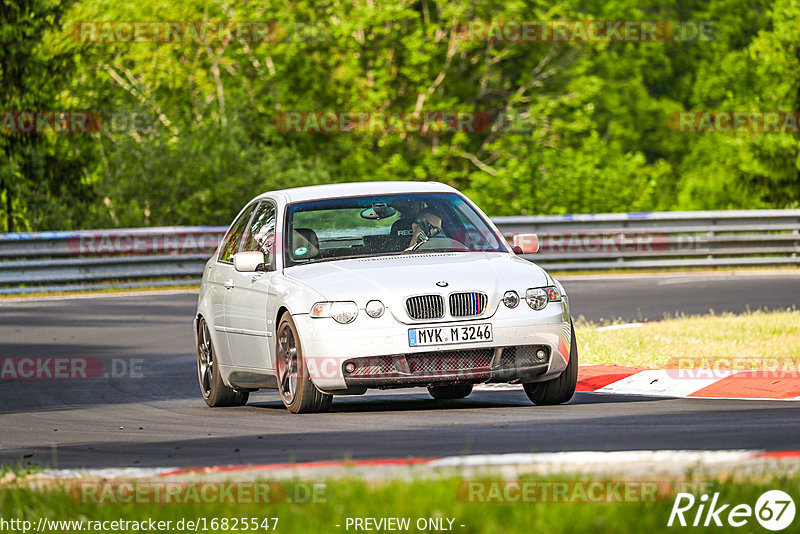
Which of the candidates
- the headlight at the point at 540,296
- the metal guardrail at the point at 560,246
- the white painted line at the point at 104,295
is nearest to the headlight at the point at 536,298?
the headlight at the point at 540,296

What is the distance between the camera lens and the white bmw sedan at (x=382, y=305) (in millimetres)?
9773

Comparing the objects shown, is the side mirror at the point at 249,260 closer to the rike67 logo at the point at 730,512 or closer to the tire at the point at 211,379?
the tire at the point at 211,379

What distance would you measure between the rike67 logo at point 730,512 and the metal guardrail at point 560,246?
20234 millimetres

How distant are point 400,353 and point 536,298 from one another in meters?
1.03

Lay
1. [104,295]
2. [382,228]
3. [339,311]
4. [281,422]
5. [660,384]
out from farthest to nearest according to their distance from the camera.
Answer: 1. [104,295]
2. [660,384]
3. [382,228]
4. [339,311]
5. [281,422]

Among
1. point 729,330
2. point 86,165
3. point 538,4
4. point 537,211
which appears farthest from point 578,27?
point 729,330

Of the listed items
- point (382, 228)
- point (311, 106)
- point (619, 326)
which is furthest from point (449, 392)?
point (311, 106)

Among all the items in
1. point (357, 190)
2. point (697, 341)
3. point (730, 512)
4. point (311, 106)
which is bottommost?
point (311, 106)

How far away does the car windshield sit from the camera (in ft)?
35.7

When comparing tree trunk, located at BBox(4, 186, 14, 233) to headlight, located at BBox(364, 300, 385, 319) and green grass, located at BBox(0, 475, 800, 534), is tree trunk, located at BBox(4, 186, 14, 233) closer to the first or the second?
headlight, located at BBox(364, 300, 385, 319)

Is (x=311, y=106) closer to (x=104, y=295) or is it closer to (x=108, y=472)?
(x=104, y=295)

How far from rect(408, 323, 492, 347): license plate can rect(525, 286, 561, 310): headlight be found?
40cm

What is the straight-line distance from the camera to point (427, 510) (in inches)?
213

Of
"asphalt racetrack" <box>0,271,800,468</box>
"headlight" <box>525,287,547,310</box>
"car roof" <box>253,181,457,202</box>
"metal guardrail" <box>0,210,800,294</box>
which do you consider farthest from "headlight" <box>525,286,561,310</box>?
"metal guardrail" <box>0,210,800,294</box>
